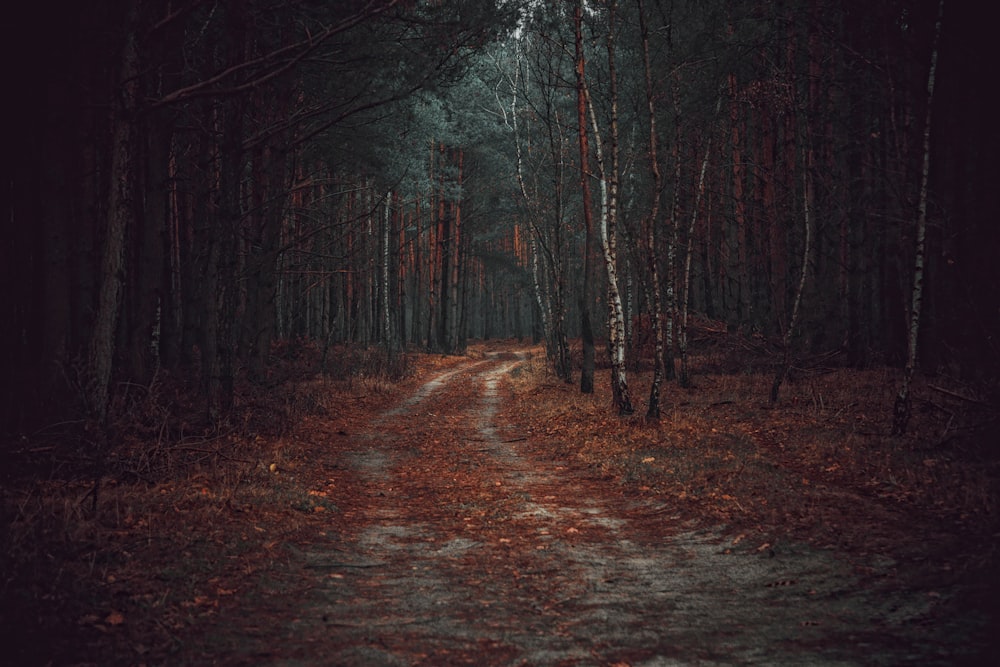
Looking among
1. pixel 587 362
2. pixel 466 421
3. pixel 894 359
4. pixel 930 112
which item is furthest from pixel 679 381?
pixel 930 112

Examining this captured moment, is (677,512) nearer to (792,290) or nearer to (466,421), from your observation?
(466,421)

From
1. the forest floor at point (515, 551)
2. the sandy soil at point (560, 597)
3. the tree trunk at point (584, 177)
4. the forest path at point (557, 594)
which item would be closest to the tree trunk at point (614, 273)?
the tree trunk at point (584, 177)

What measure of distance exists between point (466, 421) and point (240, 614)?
1091 centimetres

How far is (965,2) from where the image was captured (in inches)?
391

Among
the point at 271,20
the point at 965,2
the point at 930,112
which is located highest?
the point at 271,20

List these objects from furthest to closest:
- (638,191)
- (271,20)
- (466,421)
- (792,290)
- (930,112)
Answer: (638,191) < (792,290) < (466,421) < (271,20) < (930,112)

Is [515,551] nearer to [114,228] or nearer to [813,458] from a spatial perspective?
[813,458]

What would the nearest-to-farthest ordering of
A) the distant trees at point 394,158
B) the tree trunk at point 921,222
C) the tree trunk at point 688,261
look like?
the tree trunk at point 921,222 → the distant trees at point 394,158 → the tree trunk at point 688,261

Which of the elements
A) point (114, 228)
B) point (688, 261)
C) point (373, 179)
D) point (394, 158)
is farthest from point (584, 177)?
point (394, 158)

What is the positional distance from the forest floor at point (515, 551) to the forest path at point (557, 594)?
2cm

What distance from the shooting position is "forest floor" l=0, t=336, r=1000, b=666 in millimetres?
3842

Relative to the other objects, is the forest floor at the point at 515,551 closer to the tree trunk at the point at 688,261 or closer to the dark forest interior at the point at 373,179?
the dark forest interior at the point at 373,179

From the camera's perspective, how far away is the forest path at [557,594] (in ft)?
12.5

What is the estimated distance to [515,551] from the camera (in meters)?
5.92
